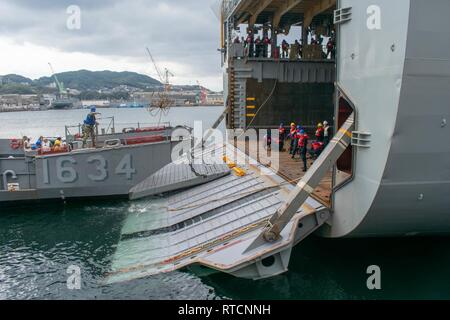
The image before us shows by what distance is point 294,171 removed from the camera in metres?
14.5

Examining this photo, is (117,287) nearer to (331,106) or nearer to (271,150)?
(271,150)

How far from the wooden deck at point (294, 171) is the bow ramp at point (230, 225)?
272 mm

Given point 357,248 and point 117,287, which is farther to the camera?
point 357,248

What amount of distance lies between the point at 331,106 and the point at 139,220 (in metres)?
14.1

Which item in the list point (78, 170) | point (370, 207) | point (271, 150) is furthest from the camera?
point (271, 150)

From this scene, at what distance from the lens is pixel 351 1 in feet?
30.3

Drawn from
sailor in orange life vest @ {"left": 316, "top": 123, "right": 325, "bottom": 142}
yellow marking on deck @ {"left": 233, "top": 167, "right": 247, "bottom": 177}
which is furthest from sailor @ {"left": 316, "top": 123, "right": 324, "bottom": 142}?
yellow marking on deck @ {"left": 233, "top": 167, "right": 247, "bottom": 177}

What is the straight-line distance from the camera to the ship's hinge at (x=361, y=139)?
8797 mm

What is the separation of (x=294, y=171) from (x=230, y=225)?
384 cm

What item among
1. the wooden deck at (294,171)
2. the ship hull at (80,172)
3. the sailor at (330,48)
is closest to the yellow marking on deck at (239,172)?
the wooden deck at (294,171)

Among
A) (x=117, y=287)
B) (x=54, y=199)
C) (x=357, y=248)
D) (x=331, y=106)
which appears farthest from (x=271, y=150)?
(x=117, y=287)

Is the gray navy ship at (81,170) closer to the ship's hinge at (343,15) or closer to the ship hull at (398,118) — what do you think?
the ship's hinge at (343,15)

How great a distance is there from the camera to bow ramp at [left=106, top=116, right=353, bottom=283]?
30.7 feet
